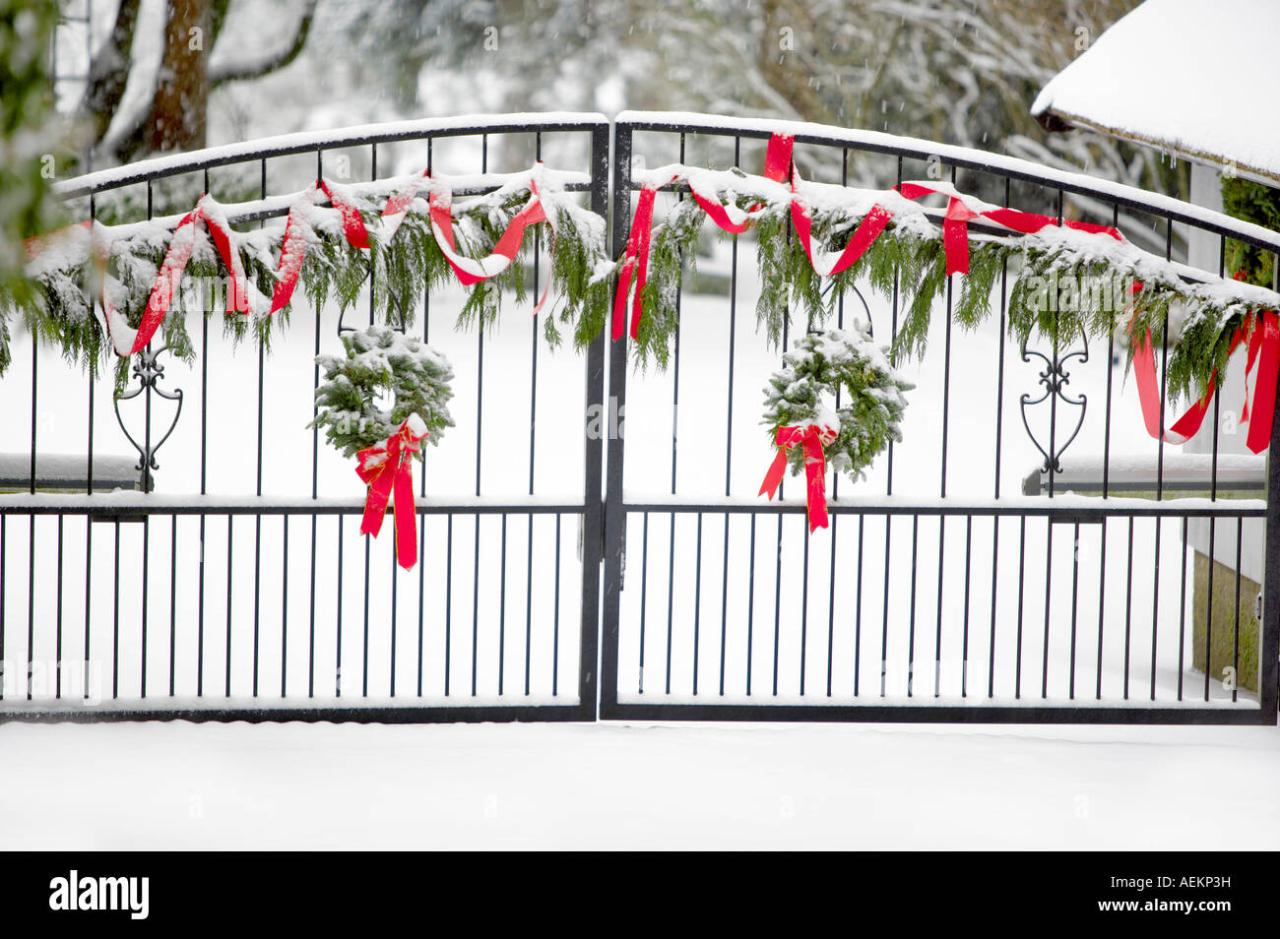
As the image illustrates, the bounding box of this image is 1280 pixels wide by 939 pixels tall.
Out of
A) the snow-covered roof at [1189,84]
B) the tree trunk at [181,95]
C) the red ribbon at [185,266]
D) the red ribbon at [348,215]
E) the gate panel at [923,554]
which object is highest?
the tree trunk at [181,95]

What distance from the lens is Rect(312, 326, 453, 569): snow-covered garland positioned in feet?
14.7

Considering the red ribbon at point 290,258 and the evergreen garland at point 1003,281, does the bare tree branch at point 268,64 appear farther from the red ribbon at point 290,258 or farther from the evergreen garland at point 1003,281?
the evergreen garland at point 1003,281

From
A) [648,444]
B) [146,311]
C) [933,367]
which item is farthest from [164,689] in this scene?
[933,367]

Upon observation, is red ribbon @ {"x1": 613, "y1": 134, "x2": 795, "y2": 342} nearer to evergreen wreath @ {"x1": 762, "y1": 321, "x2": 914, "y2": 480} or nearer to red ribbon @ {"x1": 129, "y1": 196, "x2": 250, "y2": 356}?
evergreen wreath @ {"x1": 762, "y1": 321, "x2": 914, "y2": 480}

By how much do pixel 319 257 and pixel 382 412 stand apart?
566 mm

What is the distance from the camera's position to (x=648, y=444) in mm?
12008

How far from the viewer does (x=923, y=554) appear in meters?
9.48

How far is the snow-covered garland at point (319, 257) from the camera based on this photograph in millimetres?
4367

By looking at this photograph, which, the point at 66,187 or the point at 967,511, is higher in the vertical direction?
the point at 66,187

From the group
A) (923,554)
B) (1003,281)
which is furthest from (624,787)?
(923,554)

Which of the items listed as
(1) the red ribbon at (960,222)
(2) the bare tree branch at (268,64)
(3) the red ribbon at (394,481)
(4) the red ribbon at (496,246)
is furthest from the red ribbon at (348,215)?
(2) the bare tree branch at (268,64)

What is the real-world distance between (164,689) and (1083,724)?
3.87 meters

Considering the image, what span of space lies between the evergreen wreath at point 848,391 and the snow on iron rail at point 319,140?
1078mm

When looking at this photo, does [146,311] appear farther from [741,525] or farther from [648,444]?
[648,444]
